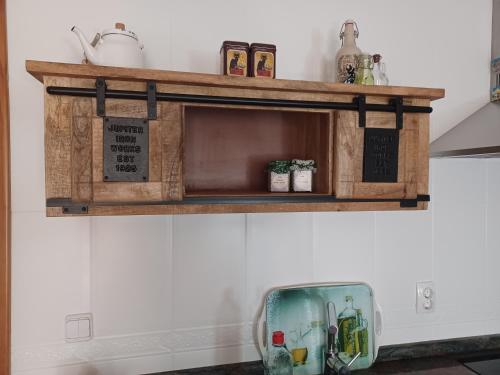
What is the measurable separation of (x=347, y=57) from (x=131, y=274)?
0.98 metres

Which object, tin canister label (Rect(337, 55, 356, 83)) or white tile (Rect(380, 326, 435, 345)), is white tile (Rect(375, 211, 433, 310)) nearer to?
white tile (Rect(380, 326, 435, 345))

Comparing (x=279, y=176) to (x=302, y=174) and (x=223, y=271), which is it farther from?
(x=223, y=271)

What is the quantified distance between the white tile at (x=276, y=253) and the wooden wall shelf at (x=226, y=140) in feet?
0.56

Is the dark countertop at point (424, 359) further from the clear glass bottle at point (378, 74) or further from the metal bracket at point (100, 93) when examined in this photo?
the clear glass bottle at point (378, 74)

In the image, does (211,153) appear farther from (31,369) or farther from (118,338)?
(31,369)

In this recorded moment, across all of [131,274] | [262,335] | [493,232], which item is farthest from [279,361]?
[493,232]

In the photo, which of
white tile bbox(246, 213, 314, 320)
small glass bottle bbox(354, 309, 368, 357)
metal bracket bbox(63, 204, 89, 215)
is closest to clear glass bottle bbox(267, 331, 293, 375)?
white tile bbox(246, 213, 314, 320)

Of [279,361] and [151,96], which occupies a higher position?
[151,96]

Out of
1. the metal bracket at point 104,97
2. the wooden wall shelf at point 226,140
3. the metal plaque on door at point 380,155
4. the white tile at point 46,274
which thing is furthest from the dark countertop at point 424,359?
the metal bracket at point 104,97

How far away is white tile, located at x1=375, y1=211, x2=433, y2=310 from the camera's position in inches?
51.4

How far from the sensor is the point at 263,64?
0.96m

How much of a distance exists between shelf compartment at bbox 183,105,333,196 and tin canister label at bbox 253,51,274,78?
111 mm

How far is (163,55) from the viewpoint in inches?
43.9

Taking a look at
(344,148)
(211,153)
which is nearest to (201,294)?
(211,153)
